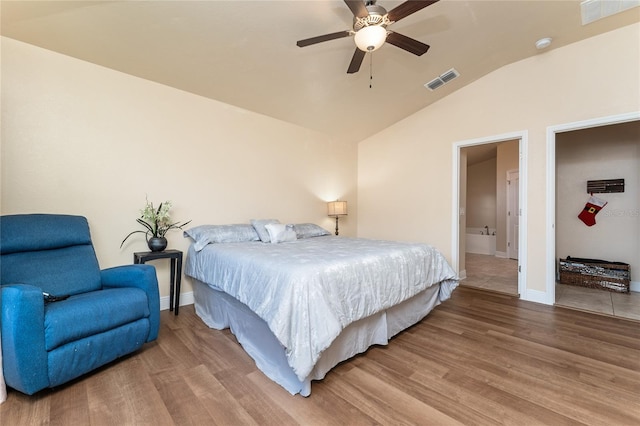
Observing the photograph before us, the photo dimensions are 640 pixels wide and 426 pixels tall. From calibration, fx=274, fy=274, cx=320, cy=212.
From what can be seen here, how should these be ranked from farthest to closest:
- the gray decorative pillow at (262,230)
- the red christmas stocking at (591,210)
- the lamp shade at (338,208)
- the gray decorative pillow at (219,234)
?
the lamp shade at (338,208), the red christmas stocking at (591,210), the gray decorative pillow at (262,230), the gray decorative pillow at (219,234)

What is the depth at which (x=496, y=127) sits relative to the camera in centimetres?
370

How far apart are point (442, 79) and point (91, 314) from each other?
4.39 meters

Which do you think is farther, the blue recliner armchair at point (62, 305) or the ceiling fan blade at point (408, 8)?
the ceiling fan blade at point (408, 8)

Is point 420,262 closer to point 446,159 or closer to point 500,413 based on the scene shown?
point 500,413

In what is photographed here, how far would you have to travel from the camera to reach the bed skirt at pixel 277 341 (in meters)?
1.76

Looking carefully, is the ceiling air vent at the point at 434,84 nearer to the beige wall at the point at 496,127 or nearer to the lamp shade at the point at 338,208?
the beige wall at the point at 496,127

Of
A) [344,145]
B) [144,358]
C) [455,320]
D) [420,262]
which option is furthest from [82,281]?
[344,145]

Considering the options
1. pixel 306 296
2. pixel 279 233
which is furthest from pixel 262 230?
pixel 306 296

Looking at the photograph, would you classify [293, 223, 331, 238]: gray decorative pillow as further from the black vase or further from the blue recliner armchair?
the blue recliner armchair

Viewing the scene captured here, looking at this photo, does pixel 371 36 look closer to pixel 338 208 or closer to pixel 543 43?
pixel 543 43

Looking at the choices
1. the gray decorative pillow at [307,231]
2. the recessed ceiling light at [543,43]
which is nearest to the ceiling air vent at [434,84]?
the recessed ceiling light at [543,43]

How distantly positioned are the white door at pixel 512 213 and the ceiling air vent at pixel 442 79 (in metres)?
3.69

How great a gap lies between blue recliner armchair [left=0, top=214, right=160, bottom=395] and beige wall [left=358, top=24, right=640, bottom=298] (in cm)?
382

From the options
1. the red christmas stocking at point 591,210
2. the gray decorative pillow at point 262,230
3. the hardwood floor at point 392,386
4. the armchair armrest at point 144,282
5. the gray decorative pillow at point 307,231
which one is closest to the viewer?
the hardwood floor at point 392,386
